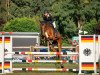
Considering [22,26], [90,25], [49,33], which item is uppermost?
[90,25]

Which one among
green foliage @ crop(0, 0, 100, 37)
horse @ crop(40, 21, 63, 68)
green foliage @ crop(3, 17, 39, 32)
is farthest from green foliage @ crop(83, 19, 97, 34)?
horse @ crop(40, 21, 63, 68)

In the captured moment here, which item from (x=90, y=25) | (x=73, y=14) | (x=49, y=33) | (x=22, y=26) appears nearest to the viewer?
(x=49, y=33)

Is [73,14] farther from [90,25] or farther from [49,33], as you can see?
[49,33]

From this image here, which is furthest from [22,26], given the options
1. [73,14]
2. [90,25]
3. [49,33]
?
[49,33]

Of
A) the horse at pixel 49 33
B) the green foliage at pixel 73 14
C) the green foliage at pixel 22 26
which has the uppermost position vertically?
the green foliage at pixel 73 14

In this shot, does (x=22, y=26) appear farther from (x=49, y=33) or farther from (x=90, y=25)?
(x=49, y=33)

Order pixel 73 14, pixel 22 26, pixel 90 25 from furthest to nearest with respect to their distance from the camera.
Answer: pixel 73 14
pixel 90 25
pixel 22 26

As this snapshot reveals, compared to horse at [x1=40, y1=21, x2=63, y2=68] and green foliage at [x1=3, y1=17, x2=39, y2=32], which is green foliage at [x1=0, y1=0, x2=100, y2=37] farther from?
horse at [x1=40, y1=21, x2=63, y2=68]

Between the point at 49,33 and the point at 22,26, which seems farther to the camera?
the point at 22,26

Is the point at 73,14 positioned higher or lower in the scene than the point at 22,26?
higher

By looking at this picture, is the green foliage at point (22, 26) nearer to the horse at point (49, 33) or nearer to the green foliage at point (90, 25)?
the green foliage at point (90, 25)

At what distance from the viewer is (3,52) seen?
43.9 ft

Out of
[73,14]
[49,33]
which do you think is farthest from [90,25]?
[49,33]

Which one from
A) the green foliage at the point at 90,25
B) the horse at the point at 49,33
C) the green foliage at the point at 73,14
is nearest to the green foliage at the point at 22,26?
the green foliage at the point at 73,14
